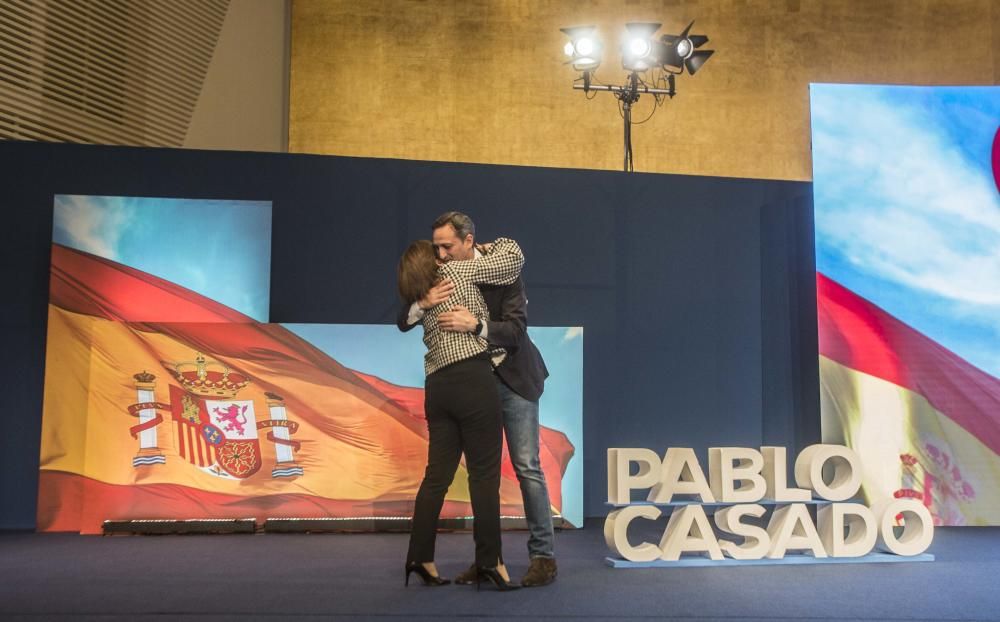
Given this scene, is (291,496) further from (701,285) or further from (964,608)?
(964,608)

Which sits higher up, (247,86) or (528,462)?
(247,86)

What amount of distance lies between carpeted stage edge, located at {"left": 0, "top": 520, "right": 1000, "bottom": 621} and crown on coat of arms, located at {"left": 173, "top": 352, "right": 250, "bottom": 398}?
0.81 m

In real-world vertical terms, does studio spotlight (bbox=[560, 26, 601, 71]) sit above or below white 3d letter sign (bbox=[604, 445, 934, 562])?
above

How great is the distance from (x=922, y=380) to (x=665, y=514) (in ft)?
5.35

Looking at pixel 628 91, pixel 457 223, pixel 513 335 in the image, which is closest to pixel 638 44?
pixel 628 91

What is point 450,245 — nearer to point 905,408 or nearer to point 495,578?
point 495,578

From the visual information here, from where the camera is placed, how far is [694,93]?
352 inches

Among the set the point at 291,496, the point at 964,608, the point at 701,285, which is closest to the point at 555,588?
the point at 964,608

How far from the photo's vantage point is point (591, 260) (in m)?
5.55

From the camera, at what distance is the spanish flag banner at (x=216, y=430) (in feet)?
15.4

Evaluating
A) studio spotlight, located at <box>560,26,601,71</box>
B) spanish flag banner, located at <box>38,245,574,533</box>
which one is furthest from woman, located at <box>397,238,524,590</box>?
studio spotlight, located at <box>560,26,601,71</box>

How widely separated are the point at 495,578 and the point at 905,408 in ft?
10.5

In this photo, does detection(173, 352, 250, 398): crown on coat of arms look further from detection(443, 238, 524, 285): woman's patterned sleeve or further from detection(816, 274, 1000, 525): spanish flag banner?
detection(816, 274, 1000, 525): spanish flag banner

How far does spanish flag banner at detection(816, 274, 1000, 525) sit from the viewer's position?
17.2 feet
